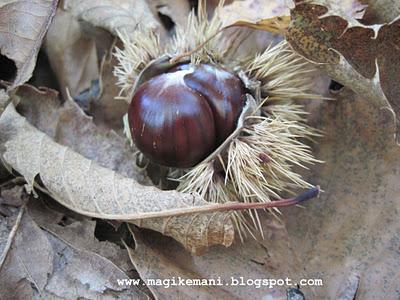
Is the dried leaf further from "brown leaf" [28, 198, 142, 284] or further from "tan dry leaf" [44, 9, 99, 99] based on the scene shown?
"brown leaf" [28, 198, 142, 284]

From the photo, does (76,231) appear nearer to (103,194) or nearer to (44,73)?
(103,194)

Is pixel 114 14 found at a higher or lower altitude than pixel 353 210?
higher

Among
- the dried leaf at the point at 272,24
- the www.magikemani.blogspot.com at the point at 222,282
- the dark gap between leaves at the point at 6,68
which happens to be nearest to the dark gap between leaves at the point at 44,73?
the dark gap between leaves at the point at 6,68

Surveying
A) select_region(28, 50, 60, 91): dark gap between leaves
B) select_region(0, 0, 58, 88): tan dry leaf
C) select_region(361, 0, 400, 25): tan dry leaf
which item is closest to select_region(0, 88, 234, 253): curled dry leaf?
select_region(0, 0, 58, 88): tan dry leaf

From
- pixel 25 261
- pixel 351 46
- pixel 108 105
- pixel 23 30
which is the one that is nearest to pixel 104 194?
pixel 25 261

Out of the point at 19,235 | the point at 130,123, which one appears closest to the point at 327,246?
the point at 130,123

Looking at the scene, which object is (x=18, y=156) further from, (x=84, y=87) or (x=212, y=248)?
(x=212, y=248)

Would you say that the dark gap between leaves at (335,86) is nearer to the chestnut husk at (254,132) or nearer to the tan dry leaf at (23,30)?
the chestnut husk at (254,132)

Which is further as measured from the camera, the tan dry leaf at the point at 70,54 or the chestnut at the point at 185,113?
the tan dry leaf at the point at 70,54
